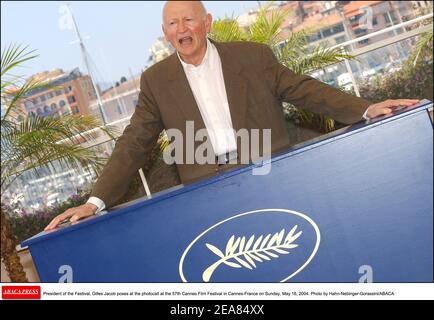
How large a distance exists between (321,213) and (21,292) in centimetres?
109

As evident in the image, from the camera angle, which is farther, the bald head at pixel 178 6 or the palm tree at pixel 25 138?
the palm tree at pixel 25 138

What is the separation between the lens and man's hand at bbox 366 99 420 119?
95.6 inches

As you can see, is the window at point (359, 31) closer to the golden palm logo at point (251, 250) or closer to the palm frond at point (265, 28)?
the palm frond at point (265, 28)

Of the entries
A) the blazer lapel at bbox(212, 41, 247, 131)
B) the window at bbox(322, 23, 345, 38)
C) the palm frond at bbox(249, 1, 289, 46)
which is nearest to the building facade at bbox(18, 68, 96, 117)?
the palm frond at bbox(249, 1, 289, 46)

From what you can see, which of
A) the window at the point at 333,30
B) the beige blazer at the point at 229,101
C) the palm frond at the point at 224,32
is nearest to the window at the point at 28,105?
the palm frond at the point at 224,32

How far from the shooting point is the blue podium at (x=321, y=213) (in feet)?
7.45

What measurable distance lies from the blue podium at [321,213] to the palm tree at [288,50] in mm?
3294

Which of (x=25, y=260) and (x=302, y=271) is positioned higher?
(x=302, y=271)

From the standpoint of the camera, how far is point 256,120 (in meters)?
2.88

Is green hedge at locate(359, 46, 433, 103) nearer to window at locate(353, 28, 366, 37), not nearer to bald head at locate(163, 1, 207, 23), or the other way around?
window at locate(353, 28, 366, 37)

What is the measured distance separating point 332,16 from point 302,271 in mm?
6532

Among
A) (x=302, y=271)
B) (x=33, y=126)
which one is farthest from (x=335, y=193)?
(x=33, y=126)
